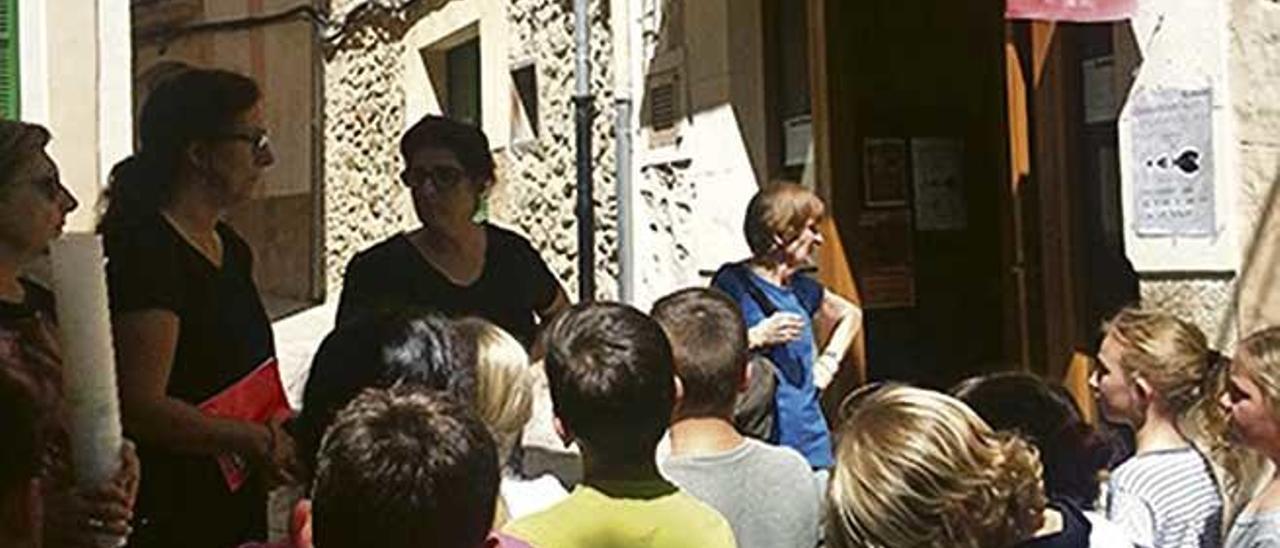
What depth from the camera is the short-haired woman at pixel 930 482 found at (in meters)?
2.02

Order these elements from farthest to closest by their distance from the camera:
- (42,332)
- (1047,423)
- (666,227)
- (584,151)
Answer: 1. (584,151)
2. (666,227)
3. (1047,423)
4. (42,332)

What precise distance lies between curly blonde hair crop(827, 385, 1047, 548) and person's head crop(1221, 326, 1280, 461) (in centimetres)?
70

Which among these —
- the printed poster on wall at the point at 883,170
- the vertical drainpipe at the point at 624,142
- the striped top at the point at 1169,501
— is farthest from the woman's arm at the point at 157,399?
the vertical drainpipe at the point at 624,142

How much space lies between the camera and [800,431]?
434cm

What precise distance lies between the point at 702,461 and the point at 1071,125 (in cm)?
249

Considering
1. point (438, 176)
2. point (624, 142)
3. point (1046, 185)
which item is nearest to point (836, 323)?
point (1046, 185)

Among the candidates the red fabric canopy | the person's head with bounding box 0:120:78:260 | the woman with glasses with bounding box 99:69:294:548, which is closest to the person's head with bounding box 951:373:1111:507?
the woman with glasses with bounding box 99:69:294:548

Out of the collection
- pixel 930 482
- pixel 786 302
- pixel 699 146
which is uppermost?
pixel 699 146

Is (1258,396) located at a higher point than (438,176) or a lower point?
Answer: lower

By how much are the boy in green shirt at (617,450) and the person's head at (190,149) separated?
906 millimetres

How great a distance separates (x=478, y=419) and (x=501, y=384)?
61cm

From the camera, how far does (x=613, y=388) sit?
2.48 meters

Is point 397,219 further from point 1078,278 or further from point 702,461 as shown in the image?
point 702,461

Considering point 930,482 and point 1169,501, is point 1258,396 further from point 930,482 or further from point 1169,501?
point 930,482
